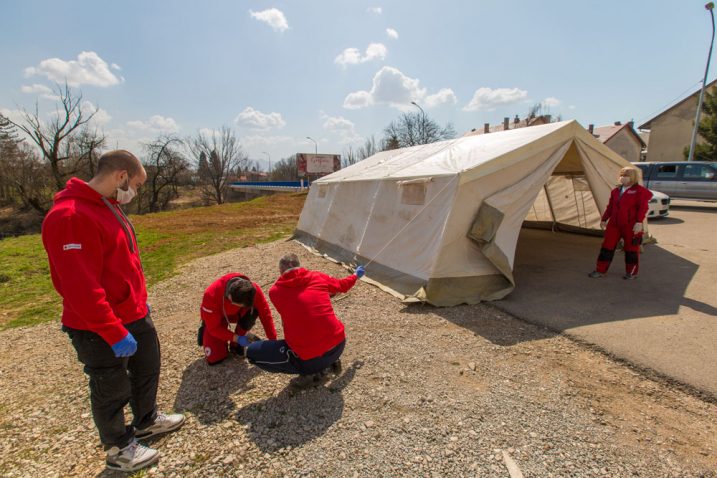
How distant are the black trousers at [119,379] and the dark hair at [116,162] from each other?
3.05ft

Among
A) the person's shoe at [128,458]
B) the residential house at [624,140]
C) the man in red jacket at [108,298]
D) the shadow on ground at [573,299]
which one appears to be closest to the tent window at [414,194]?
the shadow on ground at [573,299]

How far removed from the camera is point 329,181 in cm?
874

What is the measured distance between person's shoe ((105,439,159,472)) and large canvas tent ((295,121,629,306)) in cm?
329

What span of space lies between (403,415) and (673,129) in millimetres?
35116

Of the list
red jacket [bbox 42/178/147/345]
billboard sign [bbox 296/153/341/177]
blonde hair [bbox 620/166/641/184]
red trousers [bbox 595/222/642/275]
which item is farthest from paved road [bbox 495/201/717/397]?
billboard sign [bbox 296/153/341/177]

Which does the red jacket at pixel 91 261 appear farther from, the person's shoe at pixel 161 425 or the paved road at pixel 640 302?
the paved road at pixel 640 302

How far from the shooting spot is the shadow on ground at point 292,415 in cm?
238

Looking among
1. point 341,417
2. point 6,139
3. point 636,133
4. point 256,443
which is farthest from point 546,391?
point 636,133

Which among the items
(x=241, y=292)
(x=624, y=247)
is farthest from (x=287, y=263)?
(x=624, y=247)

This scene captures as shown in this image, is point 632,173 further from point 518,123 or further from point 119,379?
point 518,123

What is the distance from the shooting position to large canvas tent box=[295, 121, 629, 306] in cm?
474

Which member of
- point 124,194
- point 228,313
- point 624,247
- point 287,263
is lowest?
point 228,313

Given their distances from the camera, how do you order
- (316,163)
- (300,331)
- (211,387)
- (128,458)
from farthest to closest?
(316,163)
(211,387)
(300,331)
(128,458)

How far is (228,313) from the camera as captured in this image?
3193mm
